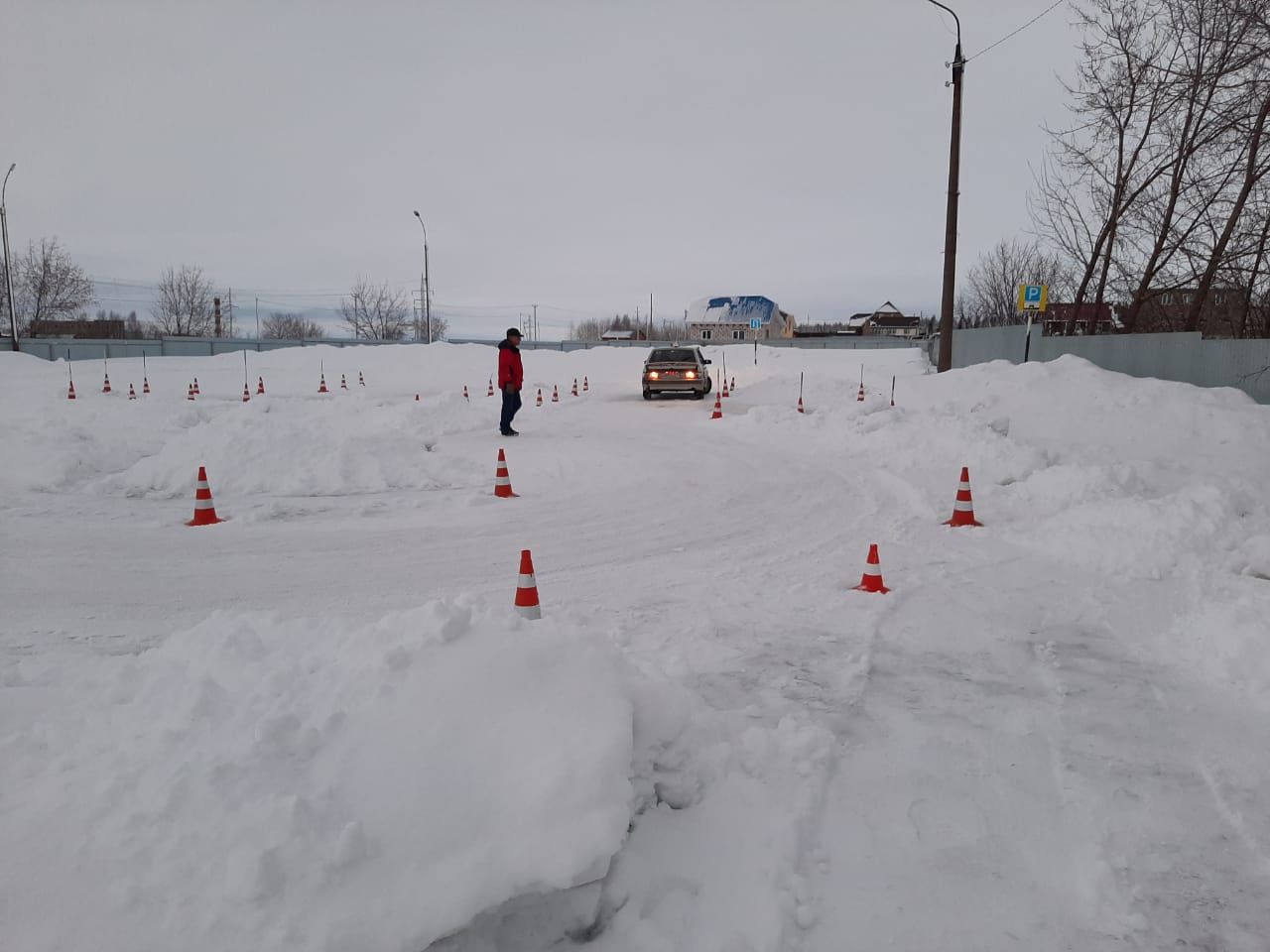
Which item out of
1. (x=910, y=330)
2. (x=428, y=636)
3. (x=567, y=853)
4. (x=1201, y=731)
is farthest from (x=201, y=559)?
(x=910, y=330)

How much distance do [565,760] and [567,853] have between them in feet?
1.22

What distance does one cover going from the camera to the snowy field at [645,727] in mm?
2533

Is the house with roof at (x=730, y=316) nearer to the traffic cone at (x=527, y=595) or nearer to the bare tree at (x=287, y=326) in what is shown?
the bare tree at (x=287, y=326)

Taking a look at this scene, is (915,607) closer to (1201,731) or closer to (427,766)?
(1201,731)

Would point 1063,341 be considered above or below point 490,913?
above

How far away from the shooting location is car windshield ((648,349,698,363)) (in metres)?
25.8

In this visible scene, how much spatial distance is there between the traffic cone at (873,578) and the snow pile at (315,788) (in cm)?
330

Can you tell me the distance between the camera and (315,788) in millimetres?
2682

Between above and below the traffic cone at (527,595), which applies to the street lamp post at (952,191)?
above

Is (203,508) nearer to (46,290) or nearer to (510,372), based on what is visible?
(510,372)

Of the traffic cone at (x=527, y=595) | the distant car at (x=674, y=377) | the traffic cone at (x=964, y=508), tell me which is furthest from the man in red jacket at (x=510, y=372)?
the distant car at (x=674, y=377)

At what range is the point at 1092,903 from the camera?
111 inches

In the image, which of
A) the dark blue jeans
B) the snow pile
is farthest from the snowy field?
the dark blue jeans

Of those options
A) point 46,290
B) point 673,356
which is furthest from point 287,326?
point 673,356
